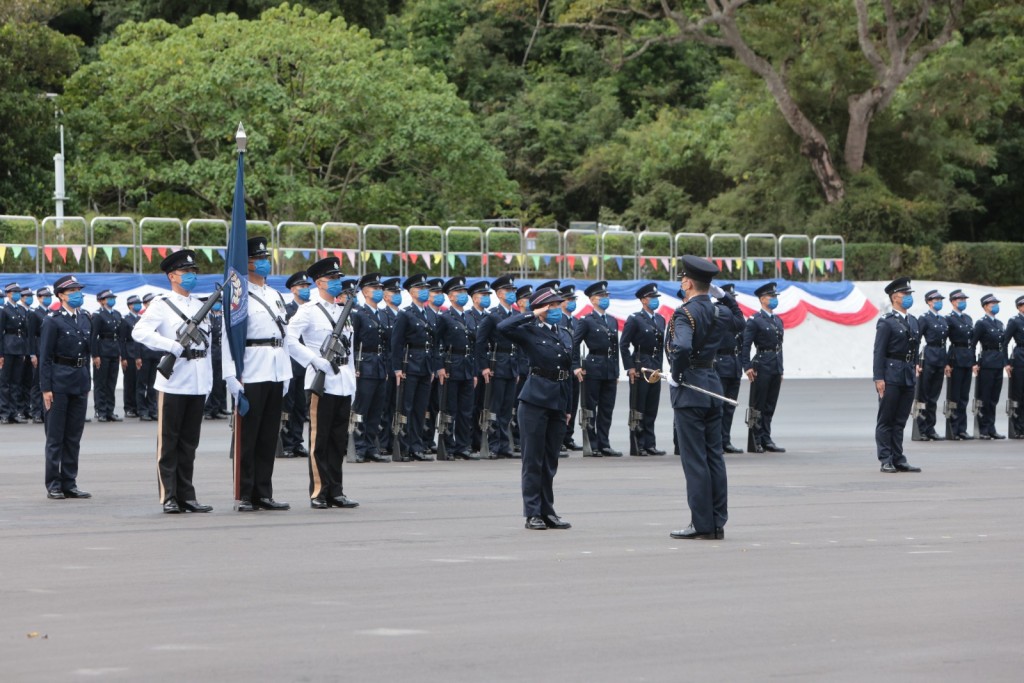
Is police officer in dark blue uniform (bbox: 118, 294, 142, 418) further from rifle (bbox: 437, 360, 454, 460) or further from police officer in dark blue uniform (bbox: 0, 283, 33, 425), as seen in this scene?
rifle (bbox: 437, 360, 454, 460)

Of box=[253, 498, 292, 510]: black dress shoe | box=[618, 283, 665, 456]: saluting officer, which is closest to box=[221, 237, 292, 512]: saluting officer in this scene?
box=[253, 498, 292, 510]: black dress shoe

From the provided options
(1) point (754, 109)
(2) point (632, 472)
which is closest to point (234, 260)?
(2) point (632, 472)

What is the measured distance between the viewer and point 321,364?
1292 cm

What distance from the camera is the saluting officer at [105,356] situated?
24.4 meters

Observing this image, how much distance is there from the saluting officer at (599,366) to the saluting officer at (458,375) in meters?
1.21

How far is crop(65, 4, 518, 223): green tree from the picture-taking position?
125ft

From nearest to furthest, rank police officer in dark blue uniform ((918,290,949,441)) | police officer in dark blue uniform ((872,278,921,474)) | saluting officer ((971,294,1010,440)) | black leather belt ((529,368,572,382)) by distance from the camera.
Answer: black leather belt ((529,368,572,382)) → police officer in dark blue uniform ((872,278,921,474)) → police officer in dark blue uniform ((918,290,949,441)) → saluting officer ((971,294,1010,440))

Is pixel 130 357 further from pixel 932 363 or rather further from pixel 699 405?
pixel 699 405

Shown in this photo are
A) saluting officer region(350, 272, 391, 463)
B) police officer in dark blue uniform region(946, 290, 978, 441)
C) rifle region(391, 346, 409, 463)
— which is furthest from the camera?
police officer in dark blue uniform region(946, 290, 978, 441)

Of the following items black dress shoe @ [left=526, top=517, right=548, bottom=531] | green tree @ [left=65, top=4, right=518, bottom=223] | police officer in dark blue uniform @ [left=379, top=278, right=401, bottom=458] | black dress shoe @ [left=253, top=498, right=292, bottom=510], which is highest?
green tree @ [left=65, top=4, right=518, bottom=223]

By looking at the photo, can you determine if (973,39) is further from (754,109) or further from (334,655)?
(334,655)

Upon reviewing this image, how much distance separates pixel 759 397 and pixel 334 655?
12998 mm

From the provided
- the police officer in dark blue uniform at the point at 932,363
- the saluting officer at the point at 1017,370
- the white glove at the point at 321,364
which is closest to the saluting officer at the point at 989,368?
the saluting officer at the point at 1017,370

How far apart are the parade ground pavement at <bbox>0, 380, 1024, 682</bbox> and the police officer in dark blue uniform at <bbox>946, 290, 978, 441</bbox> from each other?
5879 millimetres
